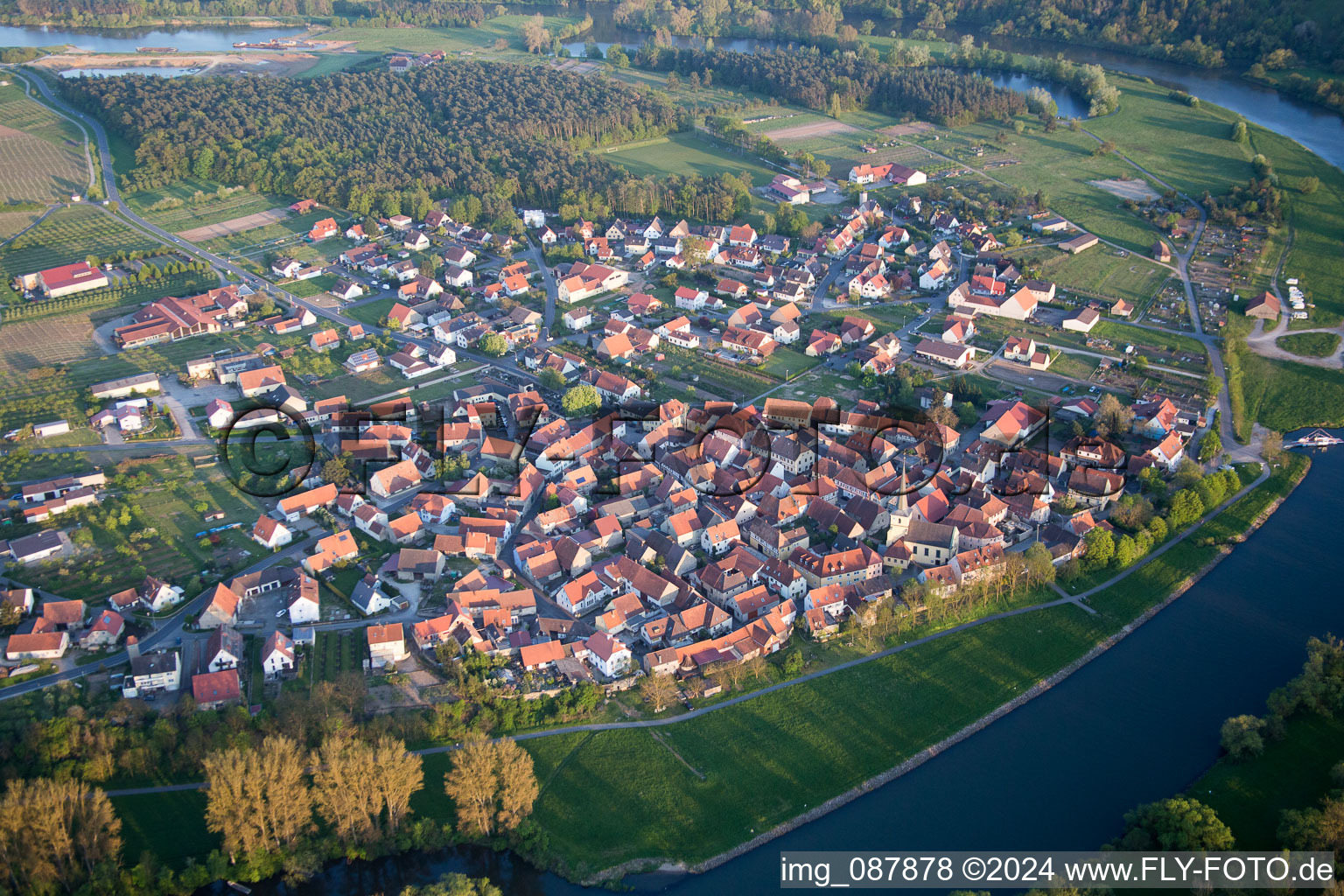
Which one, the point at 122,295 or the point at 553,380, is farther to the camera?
the point at 122,295

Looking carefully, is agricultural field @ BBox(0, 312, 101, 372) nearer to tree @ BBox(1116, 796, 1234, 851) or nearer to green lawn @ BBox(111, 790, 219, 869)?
green lawn @ BBox(111, 790, 219, 869)

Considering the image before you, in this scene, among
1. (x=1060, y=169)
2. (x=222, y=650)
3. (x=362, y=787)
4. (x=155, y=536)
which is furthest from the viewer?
(x=1060, y=169)

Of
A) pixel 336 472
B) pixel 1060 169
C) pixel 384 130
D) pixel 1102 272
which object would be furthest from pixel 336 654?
pixel 1060 169

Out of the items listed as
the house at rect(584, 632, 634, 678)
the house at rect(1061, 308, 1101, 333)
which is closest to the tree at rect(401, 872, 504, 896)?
the house at rect(584, 632, 634, 678)

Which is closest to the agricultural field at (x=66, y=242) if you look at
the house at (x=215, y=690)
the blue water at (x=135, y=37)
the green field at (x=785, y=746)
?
the house at (x=215, y=690)

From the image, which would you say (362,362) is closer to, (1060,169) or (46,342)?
(46,342)

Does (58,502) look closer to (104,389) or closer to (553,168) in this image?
(104,389)

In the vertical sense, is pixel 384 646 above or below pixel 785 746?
above
